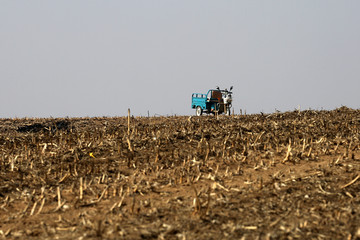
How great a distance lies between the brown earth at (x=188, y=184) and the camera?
6895 millimetres

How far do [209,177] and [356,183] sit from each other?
9.93ft

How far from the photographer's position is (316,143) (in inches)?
470

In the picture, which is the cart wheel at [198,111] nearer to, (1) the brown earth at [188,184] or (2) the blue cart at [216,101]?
(2) the blue cart at [216,101]

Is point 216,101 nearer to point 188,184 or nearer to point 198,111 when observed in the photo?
point 198,111

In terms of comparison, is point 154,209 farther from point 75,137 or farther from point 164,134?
point 75,137

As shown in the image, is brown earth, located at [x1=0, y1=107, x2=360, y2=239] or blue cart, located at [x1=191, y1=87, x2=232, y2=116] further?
blue cart, located at [x1=191, y1=87, x2=232, y2=116]

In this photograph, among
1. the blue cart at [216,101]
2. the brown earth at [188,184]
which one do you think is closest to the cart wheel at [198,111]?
the blue cart at [216,101]

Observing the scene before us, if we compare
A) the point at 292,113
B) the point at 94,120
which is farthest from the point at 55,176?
the point at 94,120

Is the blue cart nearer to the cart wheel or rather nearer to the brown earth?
the cart wheel

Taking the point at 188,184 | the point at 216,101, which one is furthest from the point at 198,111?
the point at 188,184

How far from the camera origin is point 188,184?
30.2 ft

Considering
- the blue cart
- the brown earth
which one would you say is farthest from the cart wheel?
the brown earth

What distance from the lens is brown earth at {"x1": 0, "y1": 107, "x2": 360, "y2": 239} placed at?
271 inches

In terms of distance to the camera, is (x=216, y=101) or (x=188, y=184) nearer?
(x=188, y=184)
